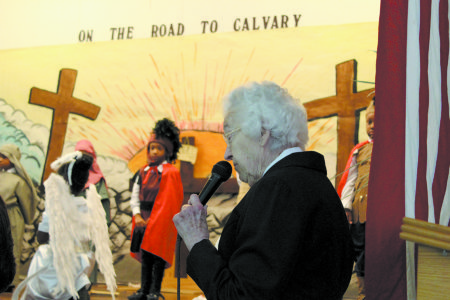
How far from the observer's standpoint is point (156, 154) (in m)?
5.74

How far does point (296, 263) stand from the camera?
1.23 meters

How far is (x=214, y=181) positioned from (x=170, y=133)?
438cm

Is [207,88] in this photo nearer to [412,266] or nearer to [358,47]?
[358,47]

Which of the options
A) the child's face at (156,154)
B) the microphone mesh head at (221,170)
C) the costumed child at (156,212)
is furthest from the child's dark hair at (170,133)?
the microphone mesh head at (221,170)

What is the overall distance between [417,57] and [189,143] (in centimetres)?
494

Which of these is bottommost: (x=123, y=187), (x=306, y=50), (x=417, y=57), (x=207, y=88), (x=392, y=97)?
(x=123, y=187)

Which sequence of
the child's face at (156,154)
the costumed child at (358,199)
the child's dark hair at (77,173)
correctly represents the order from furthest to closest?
1. the child's face at (156,154)
2. the child's dark hair at (77,173)
3. the costumed child at (358,199)

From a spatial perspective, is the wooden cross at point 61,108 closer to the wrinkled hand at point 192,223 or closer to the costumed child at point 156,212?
the costumed child at point 156,212

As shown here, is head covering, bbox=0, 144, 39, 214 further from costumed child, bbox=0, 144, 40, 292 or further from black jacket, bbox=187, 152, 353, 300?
black jacket, bbox=187, 152, 353, 300

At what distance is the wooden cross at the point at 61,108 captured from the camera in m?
6.88

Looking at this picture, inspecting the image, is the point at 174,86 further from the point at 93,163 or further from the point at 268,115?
the point at 268,115

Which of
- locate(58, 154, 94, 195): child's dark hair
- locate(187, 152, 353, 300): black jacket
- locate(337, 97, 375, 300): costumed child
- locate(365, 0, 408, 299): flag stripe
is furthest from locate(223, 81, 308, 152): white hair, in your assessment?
locate(58, 154, 94, 195): child's dark hair

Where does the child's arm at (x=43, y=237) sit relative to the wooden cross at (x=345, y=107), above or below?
below

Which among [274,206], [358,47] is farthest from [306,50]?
[274,206]
